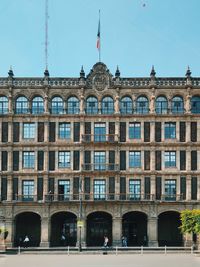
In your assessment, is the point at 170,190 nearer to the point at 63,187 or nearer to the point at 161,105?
the point at 161,105

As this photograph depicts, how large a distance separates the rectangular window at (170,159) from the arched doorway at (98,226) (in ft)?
34.7

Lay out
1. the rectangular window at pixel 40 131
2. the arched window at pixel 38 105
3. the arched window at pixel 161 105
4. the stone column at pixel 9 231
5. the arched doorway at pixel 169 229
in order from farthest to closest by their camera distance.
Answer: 1. the arched window at pixel 38 105
2. the arched window at pixel 161 105
3. the rectangular window at pixel 40 131
4. the arched doorway at pixel 169 229
5. the stone column at pixel 9 231

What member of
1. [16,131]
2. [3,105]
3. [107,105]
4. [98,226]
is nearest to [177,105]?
[107,105]

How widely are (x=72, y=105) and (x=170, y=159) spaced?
1418 cm

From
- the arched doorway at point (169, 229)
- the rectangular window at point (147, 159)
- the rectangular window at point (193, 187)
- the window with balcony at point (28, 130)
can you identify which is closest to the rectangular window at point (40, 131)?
the window with balcony at point (28, 130)

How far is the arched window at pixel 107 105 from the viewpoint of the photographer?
75.2 metres

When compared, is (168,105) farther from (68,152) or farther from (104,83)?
(68,152)

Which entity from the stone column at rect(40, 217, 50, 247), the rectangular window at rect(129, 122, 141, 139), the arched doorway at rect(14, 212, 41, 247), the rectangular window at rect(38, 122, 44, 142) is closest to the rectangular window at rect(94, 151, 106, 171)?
the rectangular window at rect(129, 122, 141, 139)

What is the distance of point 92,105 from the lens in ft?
247

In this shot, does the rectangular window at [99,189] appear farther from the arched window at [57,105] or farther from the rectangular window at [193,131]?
the rectangular window at [193,131]

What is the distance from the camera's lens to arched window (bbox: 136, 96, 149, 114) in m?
75.0

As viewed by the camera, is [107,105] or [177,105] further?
[107,105]
